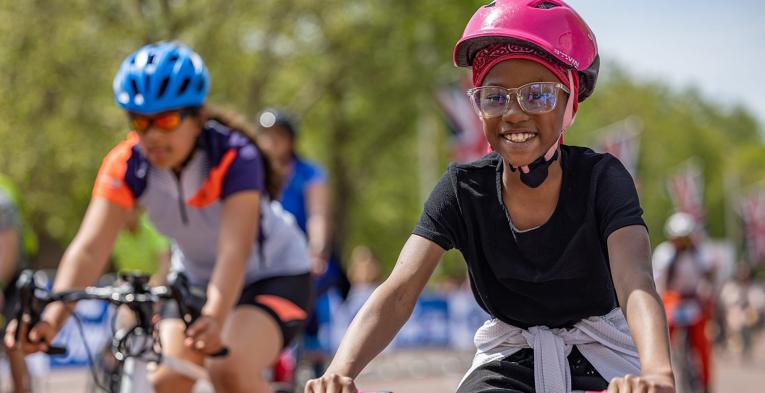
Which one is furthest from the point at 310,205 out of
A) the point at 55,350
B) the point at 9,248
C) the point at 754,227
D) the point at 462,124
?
the point at 754,227

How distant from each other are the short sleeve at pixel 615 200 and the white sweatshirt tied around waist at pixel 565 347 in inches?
12.0

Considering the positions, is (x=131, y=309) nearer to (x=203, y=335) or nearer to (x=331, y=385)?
(x=203, y=335)

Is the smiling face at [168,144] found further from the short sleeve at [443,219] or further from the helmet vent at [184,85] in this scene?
the short sleeve at [443,219]

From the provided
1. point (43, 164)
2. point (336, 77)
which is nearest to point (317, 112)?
point (336, 77)

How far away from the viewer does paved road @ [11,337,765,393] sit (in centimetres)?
1456

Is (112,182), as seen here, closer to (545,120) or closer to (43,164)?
(545,120)

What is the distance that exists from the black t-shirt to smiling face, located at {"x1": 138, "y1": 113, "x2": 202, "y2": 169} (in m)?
1.58

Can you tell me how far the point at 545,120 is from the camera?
3385mm

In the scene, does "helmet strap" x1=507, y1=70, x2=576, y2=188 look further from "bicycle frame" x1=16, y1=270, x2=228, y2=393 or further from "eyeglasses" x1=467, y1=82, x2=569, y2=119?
"bicycle frame" x1=16, y1=270, x2=228, y2=393

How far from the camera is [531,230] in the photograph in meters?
3.48

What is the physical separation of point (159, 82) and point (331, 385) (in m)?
2.19

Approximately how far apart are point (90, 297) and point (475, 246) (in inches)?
61.1

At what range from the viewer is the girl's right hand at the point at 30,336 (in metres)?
4.34

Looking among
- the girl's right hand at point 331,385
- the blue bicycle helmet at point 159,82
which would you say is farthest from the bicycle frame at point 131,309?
the girl's right hand at point 331,385
